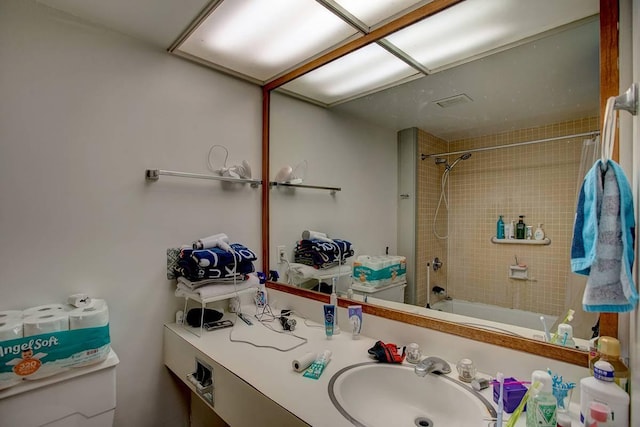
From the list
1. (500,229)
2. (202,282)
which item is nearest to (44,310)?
(202,282)

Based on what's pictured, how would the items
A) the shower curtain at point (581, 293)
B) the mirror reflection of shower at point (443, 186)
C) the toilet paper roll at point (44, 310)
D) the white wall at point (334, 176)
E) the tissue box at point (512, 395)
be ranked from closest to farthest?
the tissue box at point (512, 395) → the shower curtain at point (581, 293) → the toilet paper roll at point (44, 310) → the mirror reflection of shower at point (443, 186) → the white wall at point (334, 176)

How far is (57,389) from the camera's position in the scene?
106 centimetres

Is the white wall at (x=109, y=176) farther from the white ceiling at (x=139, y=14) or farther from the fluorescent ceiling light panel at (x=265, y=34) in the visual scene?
the fluorescent ceiling light panel at (x=265, y=34)

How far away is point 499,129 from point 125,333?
6.22 ft

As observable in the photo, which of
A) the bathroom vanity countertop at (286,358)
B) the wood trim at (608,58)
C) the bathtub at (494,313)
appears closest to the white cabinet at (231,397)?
the bathroom vanity countertop at (286,358)

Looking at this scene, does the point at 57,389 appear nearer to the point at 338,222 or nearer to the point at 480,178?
the point at 338,222

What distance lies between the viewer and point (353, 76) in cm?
168

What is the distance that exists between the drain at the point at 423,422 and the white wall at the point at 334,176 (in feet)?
2.54

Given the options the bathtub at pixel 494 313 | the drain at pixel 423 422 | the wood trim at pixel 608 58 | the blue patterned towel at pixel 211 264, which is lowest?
the drain at pixel 423 422

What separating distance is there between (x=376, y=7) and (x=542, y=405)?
1411mm

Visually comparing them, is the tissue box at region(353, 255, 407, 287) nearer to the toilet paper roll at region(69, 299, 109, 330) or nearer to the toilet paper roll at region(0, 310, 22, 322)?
the toilet paper roll at region(69, 299, 109, 330)

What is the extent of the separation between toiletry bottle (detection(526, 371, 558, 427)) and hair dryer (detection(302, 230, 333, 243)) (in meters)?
1.20

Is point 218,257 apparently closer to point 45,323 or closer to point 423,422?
point 45,323

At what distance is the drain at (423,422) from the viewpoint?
954mm
